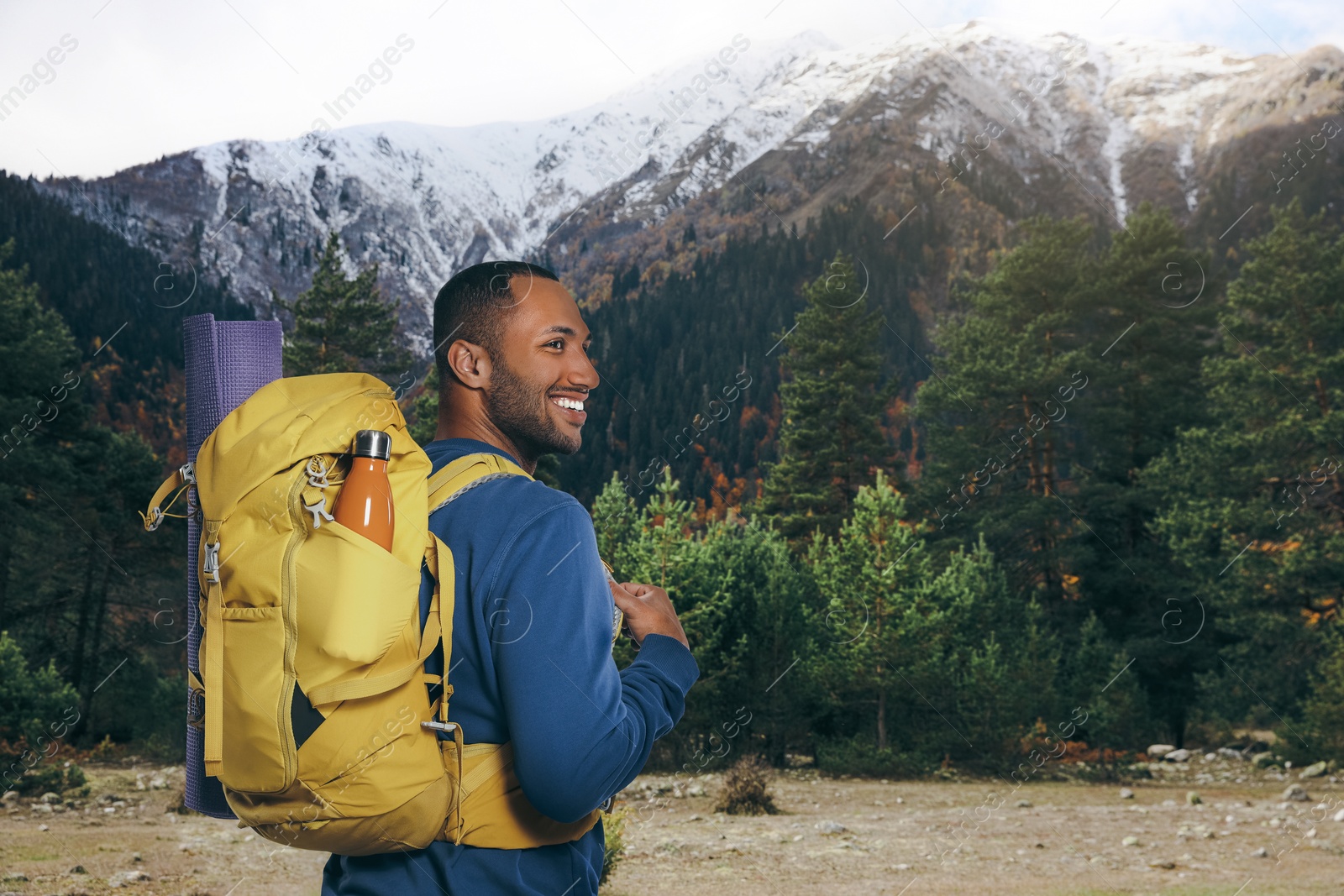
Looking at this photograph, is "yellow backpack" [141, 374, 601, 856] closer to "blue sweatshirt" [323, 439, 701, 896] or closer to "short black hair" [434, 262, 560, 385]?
"blue sweatshirt" [323, 439, 701, 896]

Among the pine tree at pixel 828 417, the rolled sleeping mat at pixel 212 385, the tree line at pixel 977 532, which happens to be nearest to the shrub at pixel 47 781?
the tree line at pixel 977 532

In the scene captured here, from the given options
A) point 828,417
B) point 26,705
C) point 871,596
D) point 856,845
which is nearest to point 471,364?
point 856,845

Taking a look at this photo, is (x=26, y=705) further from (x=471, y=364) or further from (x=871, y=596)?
(x=471, y=364)

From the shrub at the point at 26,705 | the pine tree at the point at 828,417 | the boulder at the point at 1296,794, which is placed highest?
the pine tree at the point at 828,417

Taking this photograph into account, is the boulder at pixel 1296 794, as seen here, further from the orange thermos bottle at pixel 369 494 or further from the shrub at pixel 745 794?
the orange thermos bottle at pixel 369 494

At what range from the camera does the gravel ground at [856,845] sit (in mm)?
9453

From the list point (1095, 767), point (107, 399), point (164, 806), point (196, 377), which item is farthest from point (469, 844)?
point (107, 399)

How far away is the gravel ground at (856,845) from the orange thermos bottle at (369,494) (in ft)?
26.9

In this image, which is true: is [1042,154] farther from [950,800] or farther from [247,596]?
[247,596]

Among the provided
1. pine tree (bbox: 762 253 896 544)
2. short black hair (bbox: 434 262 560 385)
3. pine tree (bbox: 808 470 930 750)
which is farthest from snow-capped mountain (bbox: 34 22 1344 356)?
short black hair (bbox: 434 262 560 385)

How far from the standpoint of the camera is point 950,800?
1405 centimetres

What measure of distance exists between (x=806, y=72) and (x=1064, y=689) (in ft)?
351

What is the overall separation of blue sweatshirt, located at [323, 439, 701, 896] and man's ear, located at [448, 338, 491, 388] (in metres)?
0.26

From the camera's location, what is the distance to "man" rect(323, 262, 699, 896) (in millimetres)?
1467
